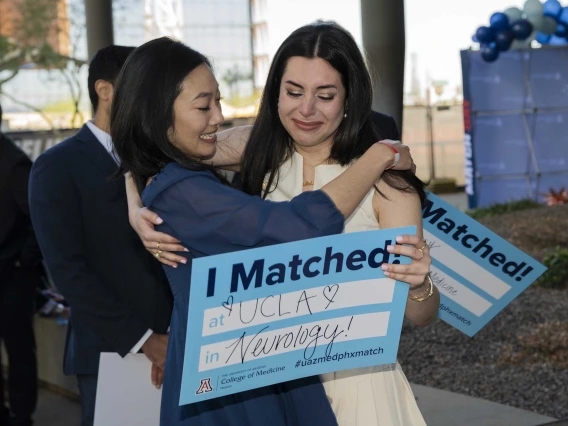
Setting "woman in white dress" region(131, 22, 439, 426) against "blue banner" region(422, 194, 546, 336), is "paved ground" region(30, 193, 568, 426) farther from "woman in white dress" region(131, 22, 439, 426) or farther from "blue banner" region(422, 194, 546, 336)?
"woman in white dress" region(131, 22, 439, 426)

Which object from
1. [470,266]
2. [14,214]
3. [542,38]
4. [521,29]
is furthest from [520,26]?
[470,266]

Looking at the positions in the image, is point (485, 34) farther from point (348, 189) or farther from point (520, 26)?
point (348, 189)

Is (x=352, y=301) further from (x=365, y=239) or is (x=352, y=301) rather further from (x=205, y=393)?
(x=205, y=393)

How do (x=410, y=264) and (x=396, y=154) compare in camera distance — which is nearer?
(x=410, y=264)

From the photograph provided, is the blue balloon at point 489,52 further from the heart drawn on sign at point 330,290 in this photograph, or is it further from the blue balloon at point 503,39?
the heart drawn on sign at point 330,290

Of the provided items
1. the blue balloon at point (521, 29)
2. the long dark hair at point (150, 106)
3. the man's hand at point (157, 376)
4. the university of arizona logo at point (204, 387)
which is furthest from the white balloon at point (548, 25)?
the university of arizona logo at point (204, 387)

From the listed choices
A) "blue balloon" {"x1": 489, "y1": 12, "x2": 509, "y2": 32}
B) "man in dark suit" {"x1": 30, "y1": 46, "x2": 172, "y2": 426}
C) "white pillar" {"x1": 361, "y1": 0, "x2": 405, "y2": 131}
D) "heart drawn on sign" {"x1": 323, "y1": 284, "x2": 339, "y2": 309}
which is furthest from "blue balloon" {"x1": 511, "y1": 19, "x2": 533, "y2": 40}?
"heart drawn on sign" {"x1": 323, "y1": 284, "x2": 339, "y2": 309}

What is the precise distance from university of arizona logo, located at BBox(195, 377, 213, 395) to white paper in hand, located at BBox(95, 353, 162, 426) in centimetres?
122

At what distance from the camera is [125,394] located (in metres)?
3.30

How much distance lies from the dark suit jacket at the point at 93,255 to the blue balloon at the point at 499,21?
12.4 metres

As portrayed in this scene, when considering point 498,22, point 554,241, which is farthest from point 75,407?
point 498,22

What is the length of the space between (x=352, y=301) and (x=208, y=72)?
71 centimetres

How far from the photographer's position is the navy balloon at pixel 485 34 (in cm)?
1495

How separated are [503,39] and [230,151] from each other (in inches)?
506
